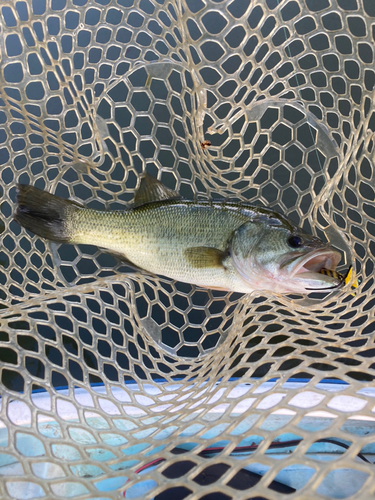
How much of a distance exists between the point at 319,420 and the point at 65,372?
1.62 meters

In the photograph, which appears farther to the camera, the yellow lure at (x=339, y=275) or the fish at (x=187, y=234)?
the fish at (x=187, y=234)

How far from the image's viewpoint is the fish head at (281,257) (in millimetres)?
1881

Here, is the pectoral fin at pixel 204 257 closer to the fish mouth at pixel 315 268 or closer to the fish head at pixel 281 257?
the fish head at pixel 281 257

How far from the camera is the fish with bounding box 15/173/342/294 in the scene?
6.68ft

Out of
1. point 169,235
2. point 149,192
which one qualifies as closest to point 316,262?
point 169,235

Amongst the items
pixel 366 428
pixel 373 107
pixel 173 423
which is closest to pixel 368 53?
pixel 373 107

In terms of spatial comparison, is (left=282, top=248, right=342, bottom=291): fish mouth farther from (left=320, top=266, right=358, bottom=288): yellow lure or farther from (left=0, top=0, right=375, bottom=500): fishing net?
(left=0, top=0, right=375, bottom=500): fishing net

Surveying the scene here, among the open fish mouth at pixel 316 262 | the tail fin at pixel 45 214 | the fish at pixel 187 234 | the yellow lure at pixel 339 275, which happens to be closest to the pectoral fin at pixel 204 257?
the fish at pixel 187 234

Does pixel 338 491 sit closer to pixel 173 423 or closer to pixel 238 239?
pixel 173 423

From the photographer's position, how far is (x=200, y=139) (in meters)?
2.52

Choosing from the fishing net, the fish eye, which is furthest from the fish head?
the fishing net

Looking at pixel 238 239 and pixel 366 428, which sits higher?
pixel 238 239

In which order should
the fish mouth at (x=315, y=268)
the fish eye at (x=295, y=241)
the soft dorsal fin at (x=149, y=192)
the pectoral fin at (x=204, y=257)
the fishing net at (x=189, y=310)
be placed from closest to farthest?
the fishing net at (x=189, y=310) → the fish mouth at (x=315, y=268) → the fish eye at (x=295, y=241) → the pectoral fin at (x=204, y=257) → the soft dorsal fin at (x=149, y=192)

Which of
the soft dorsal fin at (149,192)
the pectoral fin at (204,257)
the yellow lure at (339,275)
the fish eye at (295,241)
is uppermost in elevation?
the fish eye at (295,241)
